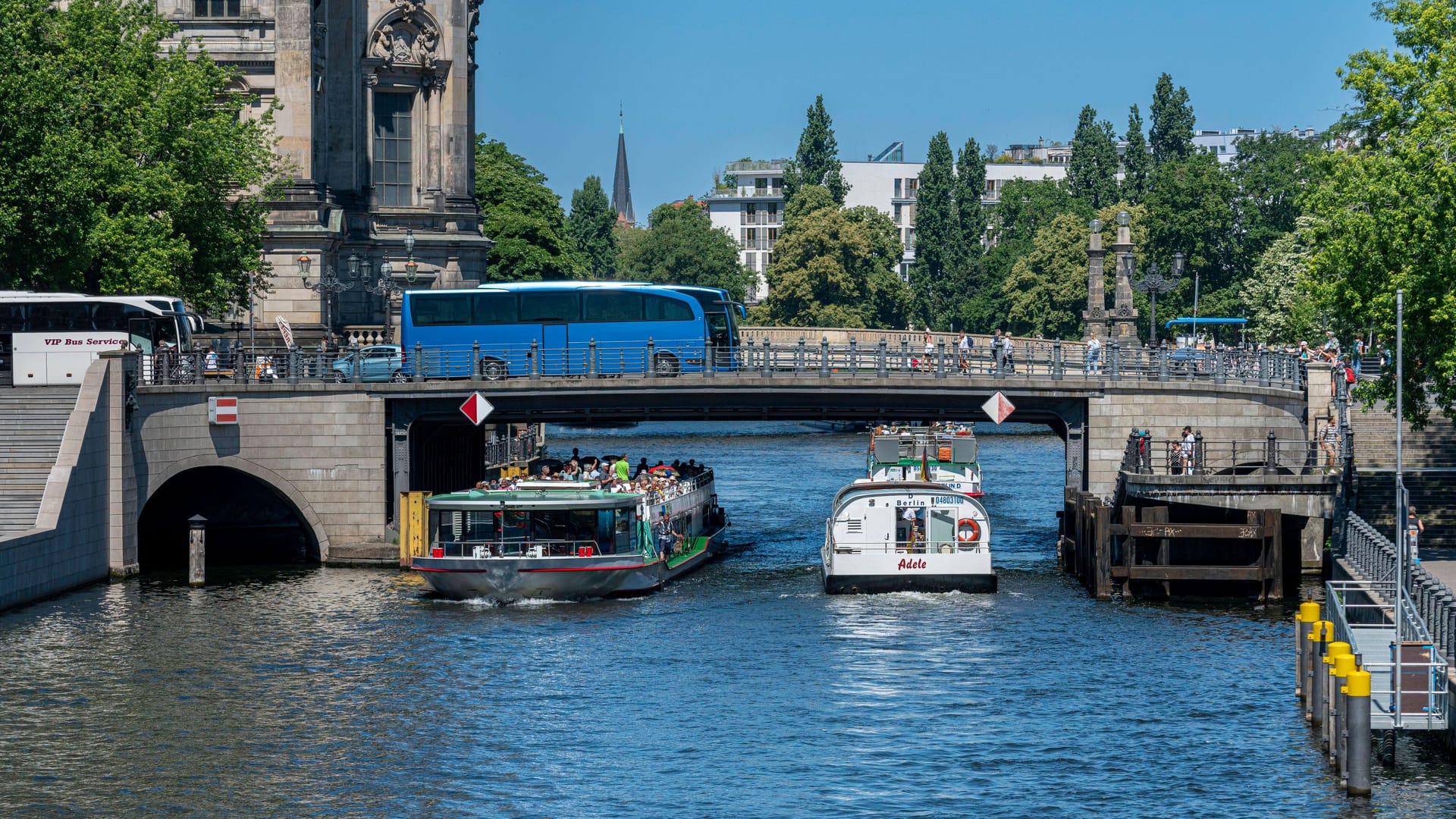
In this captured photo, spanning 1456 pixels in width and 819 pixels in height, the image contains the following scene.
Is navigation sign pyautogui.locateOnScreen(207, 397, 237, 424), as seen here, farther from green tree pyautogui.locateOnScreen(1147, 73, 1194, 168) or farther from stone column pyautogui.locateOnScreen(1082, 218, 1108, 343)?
green tree pyautogui.locateOnScreen(1147, 73, 1194, 168)

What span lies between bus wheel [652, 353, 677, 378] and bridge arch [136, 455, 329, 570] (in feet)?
37.8

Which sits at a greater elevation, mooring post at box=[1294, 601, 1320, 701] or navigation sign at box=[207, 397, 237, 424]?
navigation sign at box=[207, 397, 237, 424]

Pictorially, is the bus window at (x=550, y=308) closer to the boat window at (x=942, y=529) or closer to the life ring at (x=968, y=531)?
the boat window at (x=942, y=529)

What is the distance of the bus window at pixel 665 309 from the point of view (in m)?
69.6

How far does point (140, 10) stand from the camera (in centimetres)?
7469

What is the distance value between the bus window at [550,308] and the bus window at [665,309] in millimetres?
2370

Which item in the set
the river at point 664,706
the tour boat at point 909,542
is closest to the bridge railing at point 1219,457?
the river at point 664,706

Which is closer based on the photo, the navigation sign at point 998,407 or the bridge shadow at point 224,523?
the navigation sign at point 998,407

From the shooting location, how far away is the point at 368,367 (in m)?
64.4

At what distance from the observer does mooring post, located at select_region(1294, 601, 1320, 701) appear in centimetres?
3853

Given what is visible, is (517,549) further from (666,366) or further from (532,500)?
(666,366)

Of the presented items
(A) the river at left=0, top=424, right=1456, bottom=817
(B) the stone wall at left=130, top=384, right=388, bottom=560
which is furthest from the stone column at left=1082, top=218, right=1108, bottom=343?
(B) the stone wall at left=130, top=384, right=388, bottom=560

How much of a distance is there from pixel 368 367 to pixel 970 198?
4980 inches

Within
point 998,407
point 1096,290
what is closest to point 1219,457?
point 998,407
